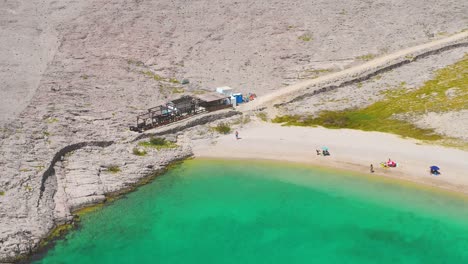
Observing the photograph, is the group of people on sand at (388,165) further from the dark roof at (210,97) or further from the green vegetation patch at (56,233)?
the green vegetation patch at (56,233)

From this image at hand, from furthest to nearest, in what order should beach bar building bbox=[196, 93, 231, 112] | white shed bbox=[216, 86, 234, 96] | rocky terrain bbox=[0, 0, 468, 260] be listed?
1. white shed bbox=[216, 86, 234, 96]
2. beach bar building bbox=[196, 93, 231, 112]
3. rocky terrain bbox=[0, 0, 468, 260]

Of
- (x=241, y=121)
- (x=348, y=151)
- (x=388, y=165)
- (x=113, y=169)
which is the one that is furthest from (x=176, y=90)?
(x=388, y=165)

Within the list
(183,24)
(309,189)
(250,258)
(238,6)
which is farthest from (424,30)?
(250,258)

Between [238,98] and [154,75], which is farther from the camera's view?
[154,75]

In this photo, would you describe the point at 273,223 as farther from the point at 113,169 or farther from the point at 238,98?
the point at 238,98

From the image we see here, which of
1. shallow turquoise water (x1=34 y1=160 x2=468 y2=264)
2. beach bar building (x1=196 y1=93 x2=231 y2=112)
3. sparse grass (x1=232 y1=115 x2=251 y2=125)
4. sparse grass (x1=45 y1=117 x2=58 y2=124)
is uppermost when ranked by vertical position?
beach bar building (x1=196 y1=93 x2=231 y2=112)

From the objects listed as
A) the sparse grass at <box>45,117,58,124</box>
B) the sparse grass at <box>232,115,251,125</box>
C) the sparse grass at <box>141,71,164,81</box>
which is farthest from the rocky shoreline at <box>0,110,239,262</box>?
the sparse grass at <box>141,71,164,81</box>

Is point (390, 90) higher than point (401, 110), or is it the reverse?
point (390, 90)

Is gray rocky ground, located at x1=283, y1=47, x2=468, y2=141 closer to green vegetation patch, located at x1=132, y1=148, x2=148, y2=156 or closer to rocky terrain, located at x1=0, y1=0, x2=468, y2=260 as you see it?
rocky terrain, located at x1=0, y1=0, x2=468, y2=260
